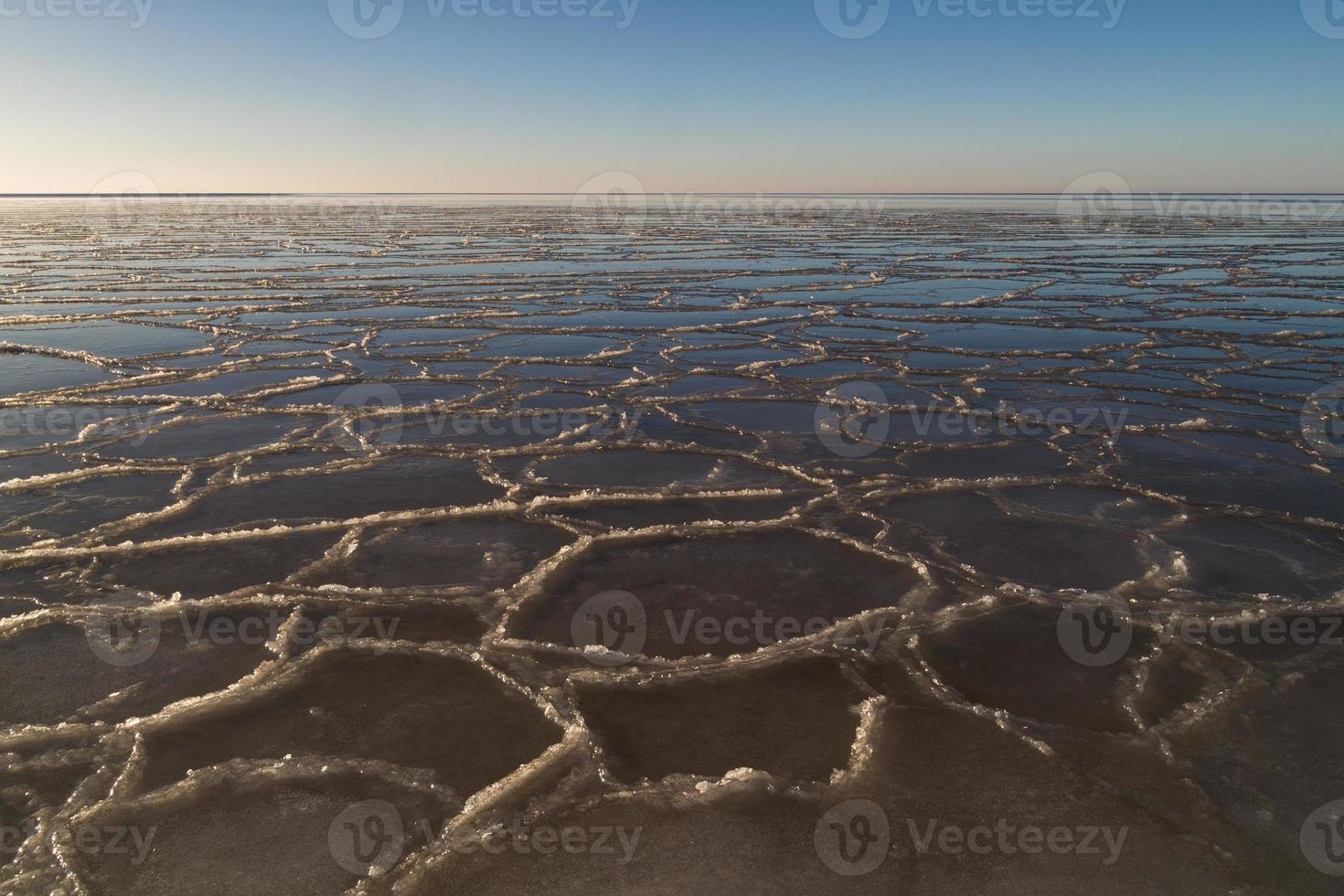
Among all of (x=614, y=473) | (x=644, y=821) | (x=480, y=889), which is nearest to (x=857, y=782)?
(x=644, y=821)

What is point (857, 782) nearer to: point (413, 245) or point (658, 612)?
point (658, 612)

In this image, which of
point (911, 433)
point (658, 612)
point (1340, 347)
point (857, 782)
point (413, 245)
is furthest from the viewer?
point (413, 245)

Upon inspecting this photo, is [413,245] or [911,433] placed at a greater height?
[413,245]

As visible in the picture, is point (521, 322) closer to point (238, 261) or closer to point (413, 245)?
point (238, 261)

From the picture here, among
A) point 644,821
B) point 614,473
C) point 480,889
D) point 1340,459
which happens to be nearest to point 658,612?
point 644,821

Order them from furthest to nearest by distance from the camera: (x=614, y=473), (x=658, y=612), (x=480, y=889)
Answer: (x=614, y=473), (x=658, y=612), (x=480, y=889)

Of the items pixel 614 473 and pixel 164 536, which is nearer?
pixel 164 536
